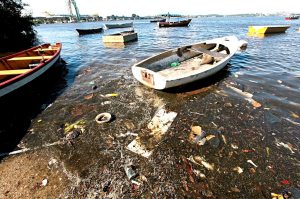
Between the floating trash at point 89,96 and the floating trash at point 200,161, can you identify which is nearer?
the floating trash at point 200,161

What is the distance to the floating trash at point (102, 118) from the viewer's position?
595 centimetres

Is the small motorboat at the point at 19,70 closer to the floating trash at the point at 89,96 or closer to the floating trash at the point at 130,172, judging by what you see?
the floating trash at the point at 89,96

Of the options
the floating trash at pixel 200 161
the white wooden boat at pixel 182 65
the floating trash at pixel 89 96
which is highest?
the white wooden boat at pixel 182 65

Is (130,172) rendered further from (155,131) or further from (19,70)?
(19,70)

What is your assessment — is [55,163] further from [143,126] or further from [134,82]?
[134,82]

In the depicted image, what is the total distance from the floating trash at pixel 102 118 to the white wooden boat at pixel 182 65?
2.16 meters

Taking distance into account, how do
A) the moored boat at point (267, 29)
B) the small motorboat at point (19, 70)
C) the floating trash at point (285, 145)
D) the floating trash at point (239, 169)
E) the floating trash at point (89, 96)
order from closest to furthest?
1. the floating trash at point (239, 169)
2. the floating trash at point (285, 145)
3. the small motorboat at point (19, 70)
4. the floating trash at point (89, 96)
5. the moored boat at point (267, 29)

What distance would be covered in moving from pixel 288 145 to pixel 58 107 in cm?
784

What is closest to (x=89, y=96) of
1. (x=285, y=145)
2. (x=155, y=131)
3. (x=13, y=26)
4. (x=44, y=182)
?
(x=155, y=131)

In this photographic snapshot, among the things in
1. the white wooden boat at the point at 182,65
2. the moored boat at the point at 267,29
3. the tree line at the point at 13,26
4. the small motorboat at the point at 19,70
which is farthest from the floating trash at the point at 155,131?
the moored boat at the point at 267,29

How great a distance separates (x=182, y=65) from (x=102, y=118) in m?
5.52

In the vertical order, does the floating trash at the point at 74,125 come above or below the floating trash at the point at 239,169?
above

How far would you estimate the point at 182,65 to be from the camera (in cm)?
970

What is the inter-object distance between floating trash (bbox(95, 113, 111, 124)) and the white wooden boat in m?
2.16
